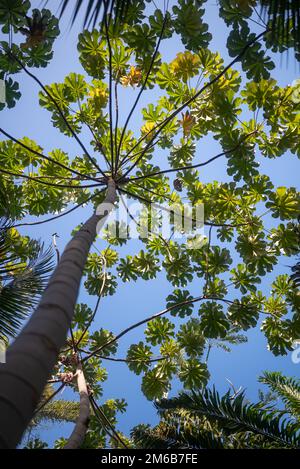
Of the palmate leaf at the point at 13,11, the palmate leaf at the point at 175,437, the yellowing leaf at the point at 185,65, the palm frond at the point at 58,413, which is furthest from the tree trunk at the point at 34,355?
the palm frond at the point at 58,413

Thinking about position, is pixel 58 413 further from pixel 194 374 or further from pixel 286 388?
pixel 286 388

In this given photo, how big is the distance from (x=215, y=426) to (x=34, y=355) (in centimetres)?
369

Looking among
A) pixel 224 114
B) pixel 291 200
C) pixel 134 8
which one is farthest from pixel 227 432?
pixel 134 8

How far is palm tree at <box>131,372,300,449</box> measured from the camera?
4.25m

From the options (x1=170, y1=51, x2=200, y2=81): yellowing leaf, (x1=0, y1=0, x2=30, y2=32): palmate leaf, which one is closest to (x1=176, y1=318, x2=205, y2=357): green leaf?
(x1=170, y1=51, x2=200, y2=81): yellowing leaf

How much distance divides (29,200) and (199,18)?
463 centimetres

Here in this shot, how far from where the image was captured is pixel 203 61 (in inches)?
238

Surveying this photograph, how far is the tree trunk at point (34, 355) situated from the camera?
132cm

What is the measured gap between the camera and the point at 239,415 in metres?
4.54

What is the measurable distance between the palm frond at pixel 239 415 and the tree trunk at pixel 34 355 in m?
3.29

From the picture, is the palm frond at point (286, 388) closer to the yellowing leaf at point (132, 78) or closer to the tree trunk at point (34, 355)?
the tree trunk at point (34, 355)

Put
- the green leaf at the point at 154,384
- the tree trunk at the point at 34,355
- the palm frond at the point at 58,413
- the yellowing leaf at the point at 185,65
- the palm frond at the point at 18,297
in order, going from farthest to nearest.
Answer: the palm frond at the point at 58,413, the green leaf at the point at 154,384, the yellowing leaf at the point at 185,65, the palm frond at the point at 18,297, the tree trunk at the point at 34,355

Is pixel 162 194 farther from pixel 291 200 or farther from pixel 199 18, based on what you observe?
pixel 199 18

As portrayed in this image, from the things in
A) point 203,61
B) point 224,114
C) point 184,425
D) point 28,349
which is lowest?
point 28,349
